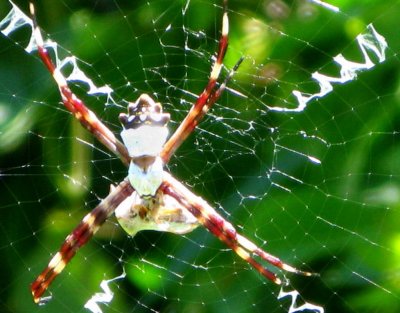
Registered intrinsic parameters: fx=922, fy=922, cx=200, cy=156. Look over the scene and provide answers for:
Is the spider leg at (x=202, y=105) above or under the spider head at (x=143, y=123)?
above

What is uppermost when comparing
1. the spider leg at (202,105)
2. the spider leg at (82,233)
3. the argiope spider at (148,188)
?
the spider leg at (202,105)

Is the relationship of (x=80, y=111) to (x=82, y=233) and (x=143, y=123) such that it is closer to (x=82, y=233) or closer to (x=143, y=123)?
(x=143, y=123)

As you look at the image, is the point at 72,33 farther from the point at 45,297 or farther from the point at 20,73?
the point at 45,297

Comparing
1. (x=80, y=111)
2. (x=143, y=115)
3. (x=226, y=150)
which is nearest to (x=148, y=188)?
(x=143, y=115)

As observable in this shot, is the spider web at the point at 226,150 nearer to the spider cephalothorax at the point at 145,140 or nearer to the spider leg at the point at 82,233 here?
the spider leg at the point at 82,233

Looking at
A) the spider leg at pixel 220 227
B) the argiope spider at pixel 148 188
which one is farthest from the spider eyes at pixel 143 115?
the spider leg at pixel 220 227

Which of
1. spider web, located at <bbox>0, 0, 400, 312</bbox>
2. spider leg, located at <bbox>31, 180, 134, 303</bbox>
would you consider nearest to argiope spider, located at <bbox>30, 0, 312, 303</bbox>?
spider leg, located at <bbox>31, 180, 134, 303</bbox>

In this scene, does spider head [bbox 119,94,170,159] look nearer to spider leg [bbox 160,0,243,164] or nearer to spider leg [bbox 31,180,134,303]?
spider leg [bbox 160,0,243,164]
